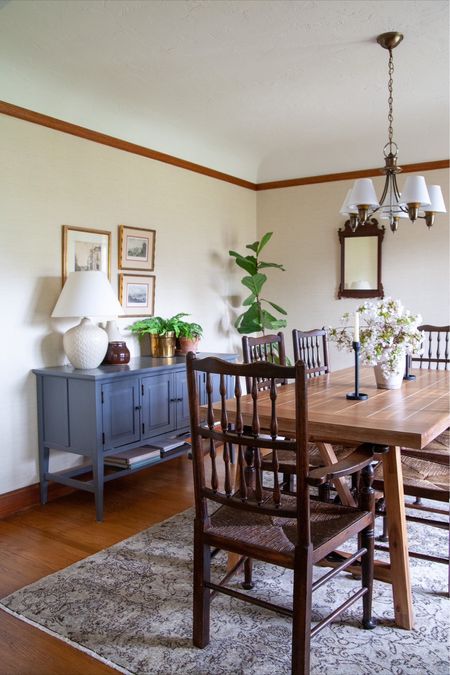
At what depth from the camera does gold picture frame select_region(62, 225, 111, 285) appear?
3.69 meters

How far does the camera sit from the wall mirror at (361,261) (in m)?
5.04

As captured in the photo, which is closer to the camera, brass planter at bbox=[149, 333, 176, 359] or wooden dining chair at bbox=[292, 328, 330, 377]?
wooden dining chair at bbox=[292, 328, 330, 377]

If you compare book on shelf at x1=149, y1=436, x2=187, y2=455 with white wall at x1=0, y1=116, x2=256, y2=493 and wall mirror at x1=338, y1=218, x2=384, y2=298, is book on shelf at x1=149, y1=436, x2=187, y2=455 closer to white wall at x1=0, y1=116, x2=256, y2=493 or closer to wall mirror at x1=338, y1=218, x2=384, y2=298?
white wall at x1=0, y1=116, x2=256, y2=493

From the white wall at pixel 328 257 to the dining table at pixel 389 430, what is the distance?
2.40 m

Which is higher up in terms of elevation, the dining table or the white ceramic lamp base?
the white ceramic lamp base

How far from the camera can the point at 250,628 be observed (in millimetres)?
2162

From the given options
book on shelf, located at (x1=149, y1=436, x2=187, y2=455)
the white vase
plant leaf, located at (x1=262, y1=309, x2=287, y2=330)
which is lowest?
book on shelf, located at (x1=149, y1=436, x2=187, y2=455)

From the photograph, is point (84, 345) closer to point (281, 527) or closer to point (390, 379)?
point (390, 379)

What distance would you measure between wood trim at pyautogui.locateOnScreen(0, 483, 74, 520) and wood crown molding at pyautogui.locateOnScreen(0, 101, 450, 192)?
7.44 ft

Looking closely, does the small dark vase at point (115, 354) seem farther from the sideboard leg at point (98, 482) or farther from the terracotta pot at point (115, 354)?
the sideboard leg at point (98, 482)

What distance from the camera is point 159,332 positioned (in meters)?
4.21

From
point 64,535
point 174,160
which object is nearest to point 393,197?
point 174,160

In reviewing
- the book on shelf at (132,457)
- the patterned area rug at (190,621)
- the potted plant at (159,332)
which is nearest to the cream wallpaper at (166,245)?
the potted plant at (159,332)

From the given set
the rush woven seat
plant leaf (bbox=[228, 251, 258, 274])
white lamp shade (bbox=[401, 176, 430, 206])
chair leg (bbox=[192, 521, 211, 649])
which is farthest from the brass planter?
chair leg (bbox=[192, 521, 211, 649])
